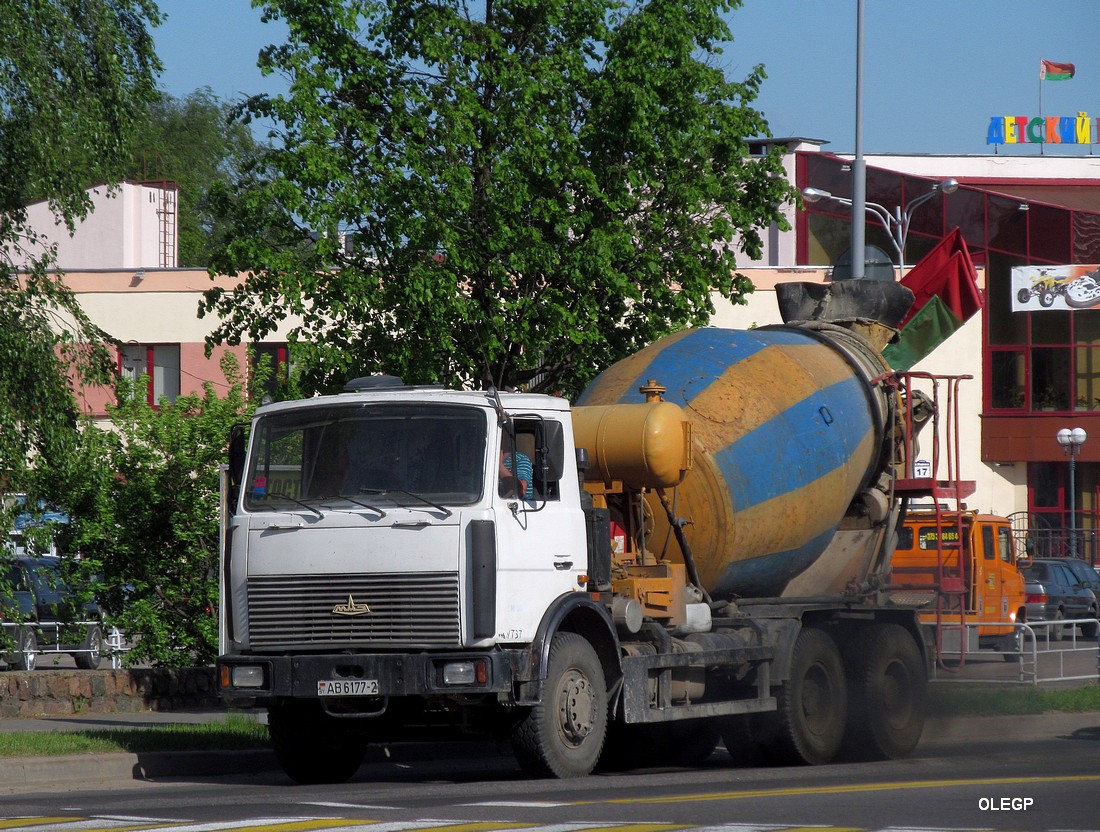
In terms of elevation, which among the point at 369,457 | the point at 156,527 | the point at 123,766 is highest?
the point at 369,457

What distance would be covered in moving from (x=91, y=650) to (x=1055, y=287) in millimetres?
32811

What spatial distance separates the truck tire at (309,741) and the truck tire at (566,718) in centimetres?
160

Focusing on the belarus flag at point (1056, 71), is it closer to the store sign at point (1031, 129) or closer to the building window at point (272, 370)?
the store sign at point (1031, 129)

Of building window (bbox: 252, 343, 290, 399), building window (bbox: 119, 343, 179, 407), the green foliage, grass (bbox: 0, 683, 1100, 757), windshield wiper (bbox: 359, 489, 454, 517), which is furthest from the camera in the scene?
building window (bbox: 119, 343, 179, 407)

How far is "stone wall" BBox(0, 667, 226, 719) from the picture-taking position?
16.2 m

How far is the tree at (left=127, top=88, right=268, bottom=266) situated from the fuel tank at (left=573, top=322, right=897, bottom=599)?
47706 millimetres

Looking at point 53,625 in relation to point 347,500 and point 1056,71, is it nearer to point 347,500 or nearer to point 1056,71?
point 347,500

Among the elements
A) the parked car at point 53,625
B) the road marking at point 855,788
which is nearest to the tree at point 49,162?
the parked car at point 53,625

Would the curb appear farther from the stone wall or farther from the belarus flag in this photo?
the belarus flag

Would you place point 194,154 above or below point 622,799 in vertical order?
above

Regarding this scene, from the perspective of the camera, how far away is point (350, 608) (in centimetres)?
1091

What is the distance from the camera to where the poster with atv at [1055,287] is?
4506 cm

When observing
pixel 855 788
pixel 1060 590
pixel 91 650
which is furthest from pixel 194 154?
pixel 855 788

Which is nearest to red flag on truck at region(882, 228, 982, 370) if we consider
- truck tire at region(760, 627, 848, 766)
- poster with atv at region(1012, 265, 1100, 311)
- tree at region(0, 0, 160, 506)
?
truck tire at region(760, 627, 848, 766)
